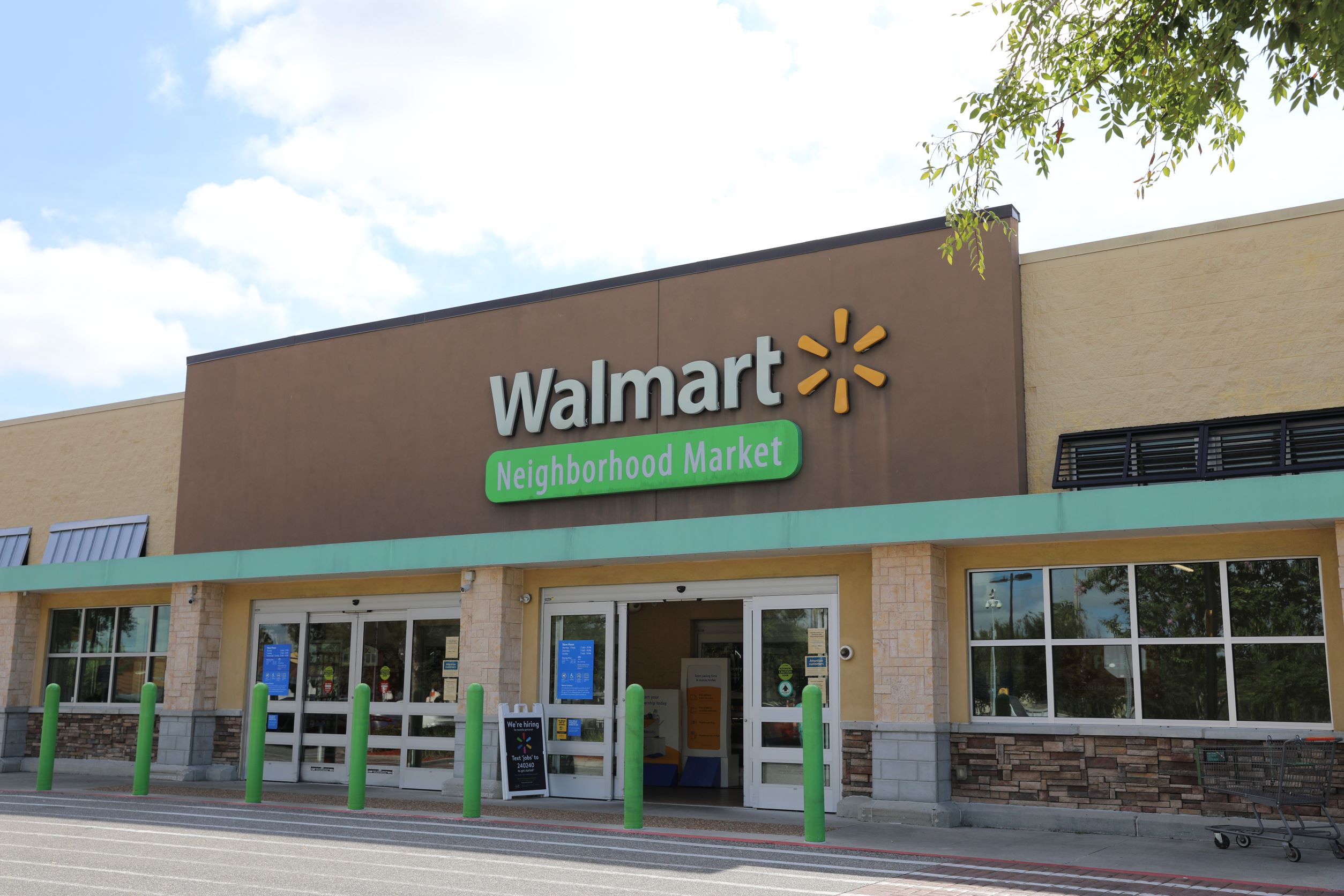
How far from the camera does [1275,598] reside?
1155cm

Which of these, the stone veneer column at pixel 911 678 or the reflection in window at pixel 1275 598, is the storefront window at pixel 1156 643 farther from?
the stone veneer column at pixel 911 678

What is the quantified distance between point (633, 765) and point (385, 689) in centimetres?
614

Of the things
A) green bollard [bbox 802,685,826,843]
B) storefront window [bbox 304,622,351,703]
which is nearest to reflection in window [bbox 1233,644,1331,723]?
green bollard [bbox 802,685,826,843]

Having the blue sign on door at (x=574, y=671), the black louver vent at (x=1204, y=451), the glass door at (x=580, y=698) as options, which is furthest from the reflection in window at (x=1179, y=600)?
the blue sign on door at (x=574, y=671)

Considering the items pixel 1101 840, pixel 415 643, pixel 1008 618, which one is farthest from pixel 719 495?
pixel 1101 840

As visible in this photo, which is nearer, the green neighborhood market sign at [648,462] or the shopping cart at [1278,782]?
the shopping cart at [1278,782]

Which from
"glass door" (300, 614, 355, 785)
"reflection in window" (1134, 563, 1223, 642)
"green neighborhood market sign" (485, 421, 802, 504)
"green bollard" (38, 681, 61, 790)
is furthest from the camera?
"glass door" (300, 614, 355, 785)

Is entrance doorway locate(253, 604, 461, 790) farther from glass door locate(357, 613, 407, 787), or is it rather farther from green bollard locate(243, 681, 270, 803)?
green bollard locate(243, 681, 270, 803)

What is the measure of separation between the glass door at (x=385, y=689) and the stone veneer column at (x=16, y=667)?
22.0 ft

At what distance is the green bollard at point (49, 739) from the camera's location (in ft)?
53.0

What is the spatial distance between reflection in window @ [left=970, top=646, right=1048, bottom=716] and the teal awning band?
1.24m

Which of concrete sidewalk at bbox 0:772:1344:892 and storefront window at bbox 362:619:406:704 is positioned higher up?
storefront window at bbox 362:619:406:704

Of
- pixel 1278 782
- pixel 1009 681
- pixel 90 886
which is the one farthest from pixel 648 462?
pixel 90 886

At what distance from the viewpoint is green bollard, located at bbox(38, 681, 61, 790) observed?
636 inches
